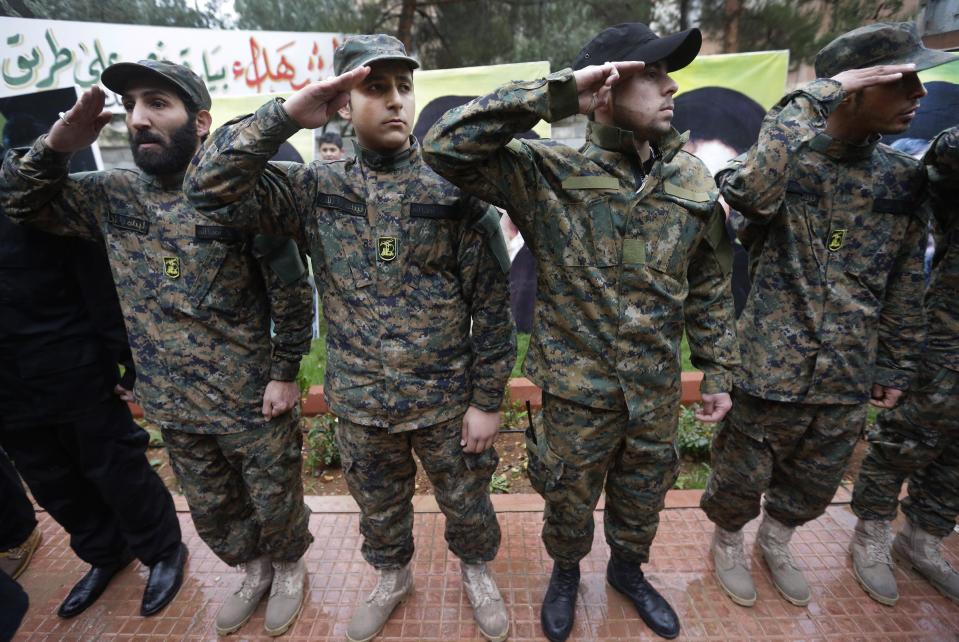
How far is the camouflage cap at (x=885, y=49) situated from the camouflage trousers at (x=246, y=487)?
9.02 ft

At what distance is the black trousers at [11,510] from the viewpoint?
2326 millimetres

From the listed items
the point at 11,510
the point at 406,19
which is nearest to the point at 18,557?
the point at 11,510

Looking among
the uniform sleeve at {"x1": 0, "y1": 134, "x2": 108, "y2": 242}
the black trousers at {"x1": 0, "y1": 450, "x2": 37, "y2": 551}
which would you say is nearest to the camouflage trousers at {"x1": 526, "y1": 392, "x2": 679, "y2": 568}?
the uniform sleeve at {"x1": 0, "y1": 134, "x2": 108, "y2": 242}

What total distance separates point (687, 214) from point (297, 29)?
791 centimetres

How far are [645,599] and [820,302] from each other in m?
1.52

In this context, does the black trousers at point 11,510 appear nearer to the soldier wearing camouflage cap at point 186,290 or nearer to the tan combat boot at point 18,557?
the tan combat boot at point 18,557

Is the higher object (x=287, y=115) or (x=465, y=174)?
(x=287, y=115)

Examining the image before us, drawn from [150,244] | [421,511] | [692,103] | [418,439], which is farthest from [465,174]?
[692,103]

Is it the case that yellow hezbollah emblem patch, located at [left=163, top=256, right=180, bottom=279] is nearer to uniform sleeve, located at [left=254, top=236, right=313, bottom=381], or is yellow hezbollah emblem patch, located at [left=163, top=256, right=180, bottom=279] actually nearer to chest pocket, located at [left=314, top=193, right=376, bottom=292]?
uniform sleeve, located at [left=254, top=236, right=313, bottom=381]

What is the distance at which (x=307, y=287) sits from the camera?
83.4 inches

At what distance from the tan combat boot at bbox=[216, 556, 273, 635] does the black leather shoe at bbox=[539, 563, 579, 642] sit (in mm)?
1348

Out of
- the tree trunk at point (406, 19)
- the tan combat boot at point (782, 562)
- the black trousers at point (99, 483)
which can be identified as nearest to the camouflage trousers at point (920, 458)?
the tan combat boot at point (782, 562)

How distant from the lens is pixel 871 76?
1.74 meters

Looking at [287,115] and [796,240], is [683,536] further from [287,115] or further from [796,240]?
[287,115]
